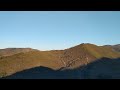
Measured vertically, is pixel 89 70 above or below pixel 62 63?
Result: below

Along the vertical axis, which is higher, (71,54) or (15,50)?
(15,50)

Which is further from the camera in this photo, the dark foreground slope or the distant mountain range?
the dark foreground slope

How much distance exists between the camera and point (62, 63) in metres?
125

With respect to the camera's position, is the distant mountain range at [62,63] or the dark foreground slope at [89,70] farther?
the dark foreground slope at [89,70]

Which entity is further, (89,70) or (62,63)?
(62,63)

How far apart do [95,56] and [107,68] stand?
16.7 meters

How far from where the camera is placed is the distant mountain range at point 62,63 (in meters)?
99.2

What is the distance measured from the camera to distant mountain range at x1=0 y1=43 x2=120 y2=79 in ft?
325
